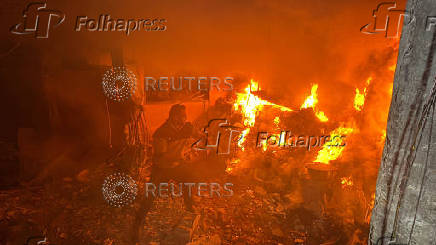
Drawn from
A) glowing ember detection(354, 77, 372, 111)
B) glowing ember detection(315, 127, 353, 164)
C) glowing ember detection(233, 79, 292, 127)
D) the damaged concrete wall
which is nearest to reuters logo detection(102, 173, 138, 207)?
glowing ember detection(233, 79, 292, 127)

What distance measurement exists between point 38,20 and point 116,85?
275 cm

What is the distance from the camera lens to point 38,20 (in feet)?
22.0

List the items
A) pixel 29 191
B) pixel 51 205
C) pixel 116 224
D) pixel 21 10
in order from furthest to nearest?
pixel 21 10 → pixel 29 191 → pixel 51 205 → pixel 116 224

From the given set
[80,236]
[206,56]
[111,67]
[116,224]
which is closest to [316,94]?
[206,56]

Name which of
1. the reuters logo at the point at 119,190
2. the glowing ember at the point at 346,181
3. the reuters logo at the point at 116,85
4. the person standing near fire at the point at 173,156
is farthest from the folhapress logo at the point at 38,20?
the glowing ember at the point at 346,181

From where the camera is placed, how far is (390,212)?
1.06m

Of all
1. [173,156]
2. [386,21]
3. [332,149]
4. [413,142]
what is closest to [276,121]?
[332,149]

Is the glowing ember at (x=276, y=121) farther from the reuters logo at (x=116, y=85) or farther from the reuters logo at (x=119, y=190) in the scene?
the reuters logo at (x=119, y=190)

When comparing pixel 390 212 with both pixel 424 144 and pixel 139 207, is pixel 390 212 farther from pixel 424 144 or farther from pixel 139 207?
pixel 139 207

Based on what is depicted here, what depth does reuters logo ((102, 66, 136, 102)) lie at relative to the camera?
7438 millimetres

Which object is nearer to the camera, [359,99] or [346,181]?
[346,181]

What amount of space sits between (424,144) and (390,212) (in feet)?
1.14

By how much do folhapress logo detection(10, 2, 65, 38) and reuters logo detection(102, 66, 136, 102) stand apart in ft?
6.45

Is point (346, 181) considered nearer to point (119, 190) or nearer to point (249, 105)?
point (249, 105)
